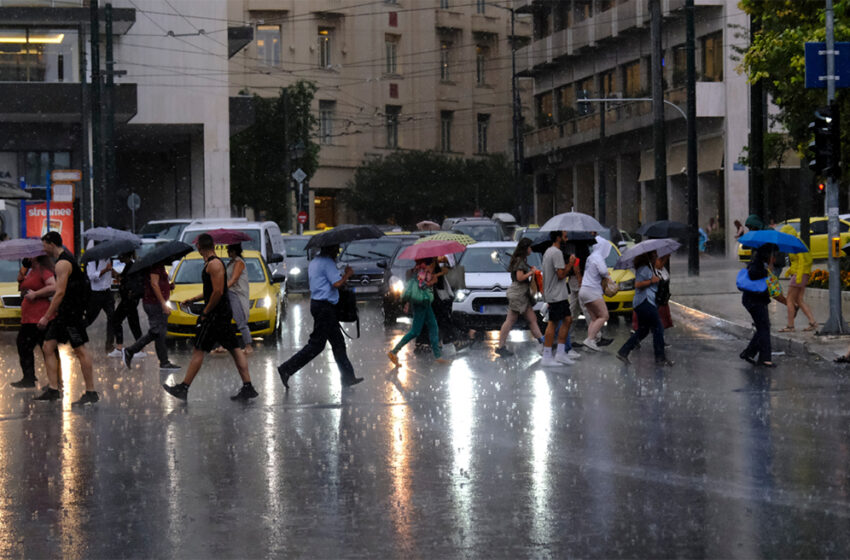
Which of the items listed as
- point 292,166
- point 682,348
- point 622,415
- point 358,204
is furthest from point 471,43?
point 622,415

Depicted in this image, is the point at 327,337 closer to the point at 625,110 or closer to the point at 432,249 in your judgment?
the point at 432,249

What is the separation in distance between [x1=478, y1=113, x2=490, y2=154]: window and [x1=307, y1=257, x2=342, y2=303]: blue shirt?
236 ft

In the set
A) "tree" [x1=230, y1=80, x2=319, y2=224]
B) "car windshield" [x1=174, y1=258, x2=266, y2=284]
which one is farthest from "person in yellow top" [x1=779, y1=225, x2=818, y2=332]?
"tree" [x1=230, y1=80, x2=319, y2=224]

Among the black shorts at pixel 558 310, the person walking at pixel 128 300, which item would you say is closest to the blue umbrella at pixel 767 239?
the black shorts at pixel 558 310

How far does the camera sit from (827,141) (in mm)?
18984

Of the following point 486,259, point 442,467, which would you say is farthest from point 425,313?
point 442,467

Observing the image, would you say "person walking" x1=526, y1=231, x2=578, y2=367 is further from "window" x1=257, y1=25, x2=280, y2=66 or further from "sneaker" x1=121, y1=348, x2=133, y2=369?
"window" x1=257, y1=25, x2=280, y2=66

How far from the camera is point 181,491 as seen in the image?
29.1ft

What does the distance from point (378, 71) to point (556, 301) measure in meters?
64.7

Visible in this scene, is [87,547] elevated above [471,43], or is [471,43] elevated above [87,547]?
[471,43]

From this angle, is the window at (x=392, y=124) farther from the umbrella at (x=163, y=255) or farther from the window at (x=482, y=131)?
the umbrella at (x=163, y=255)

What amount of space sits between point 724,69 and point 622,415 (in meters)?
41.7

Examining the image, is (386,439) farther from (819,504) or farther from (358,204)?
(358,204)

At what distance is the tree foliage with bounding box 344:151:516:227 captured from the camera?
77.0 meters
